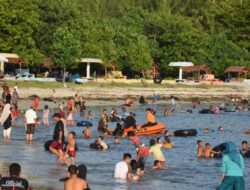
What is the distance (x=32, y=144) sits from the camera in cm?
2858

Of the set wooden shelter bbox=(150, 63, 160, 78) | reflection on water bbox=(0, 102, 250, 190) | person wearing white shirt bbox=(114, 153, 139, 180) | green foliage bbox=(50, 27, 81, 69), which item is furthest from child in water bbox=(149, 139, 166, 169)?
wooden shelter bbox=(150, 63, 160, 78)

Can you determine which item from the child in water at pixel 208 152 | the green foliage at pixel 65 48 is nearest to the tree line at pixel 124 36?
the green foliage at pixel 65 48

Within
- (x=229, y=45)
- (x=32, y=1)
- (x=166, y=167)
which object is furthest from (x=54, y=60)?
(x=166, y=167)

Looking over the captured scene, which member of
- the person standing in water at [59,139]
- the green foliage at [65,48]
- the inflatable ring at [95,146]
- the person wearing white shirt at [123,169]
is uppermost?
the green foliage at [65,48]

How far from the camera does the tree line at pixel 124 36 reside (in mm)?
72125

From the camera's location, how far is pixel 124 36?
8725cm

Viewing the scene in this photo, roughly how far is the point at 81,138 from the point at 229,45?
72344 mm

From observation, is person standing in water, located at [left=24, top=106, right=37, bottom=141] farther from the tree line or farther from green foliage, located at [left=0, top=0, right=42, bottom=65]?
the tree line

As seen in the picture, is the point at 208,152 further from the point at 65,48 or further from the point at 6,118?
the point at 65,48

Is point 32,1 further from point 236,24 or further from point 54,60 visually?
point 236,24

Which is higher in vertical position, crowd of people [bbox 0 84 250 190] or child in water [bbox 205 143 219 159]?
crowd of people [bbox 0 84 250 190]

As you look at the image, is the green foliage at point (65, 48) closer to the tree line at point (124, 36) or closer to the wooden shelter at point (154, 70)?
the tree line at point (124, 36)

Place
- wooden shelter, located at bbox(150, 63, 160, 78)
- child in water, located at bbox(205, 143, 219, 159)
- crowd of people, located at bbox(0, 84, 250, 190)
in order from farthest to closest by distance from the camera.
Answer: wooden shelter, located at bbox(150, 63, 160, 78), child in water, located at bbox(205, 143, 219, 159), crowd of people, located at bbox(0, 84, 250, 190)

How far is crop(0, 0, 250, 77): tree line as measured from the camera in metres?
72.1
